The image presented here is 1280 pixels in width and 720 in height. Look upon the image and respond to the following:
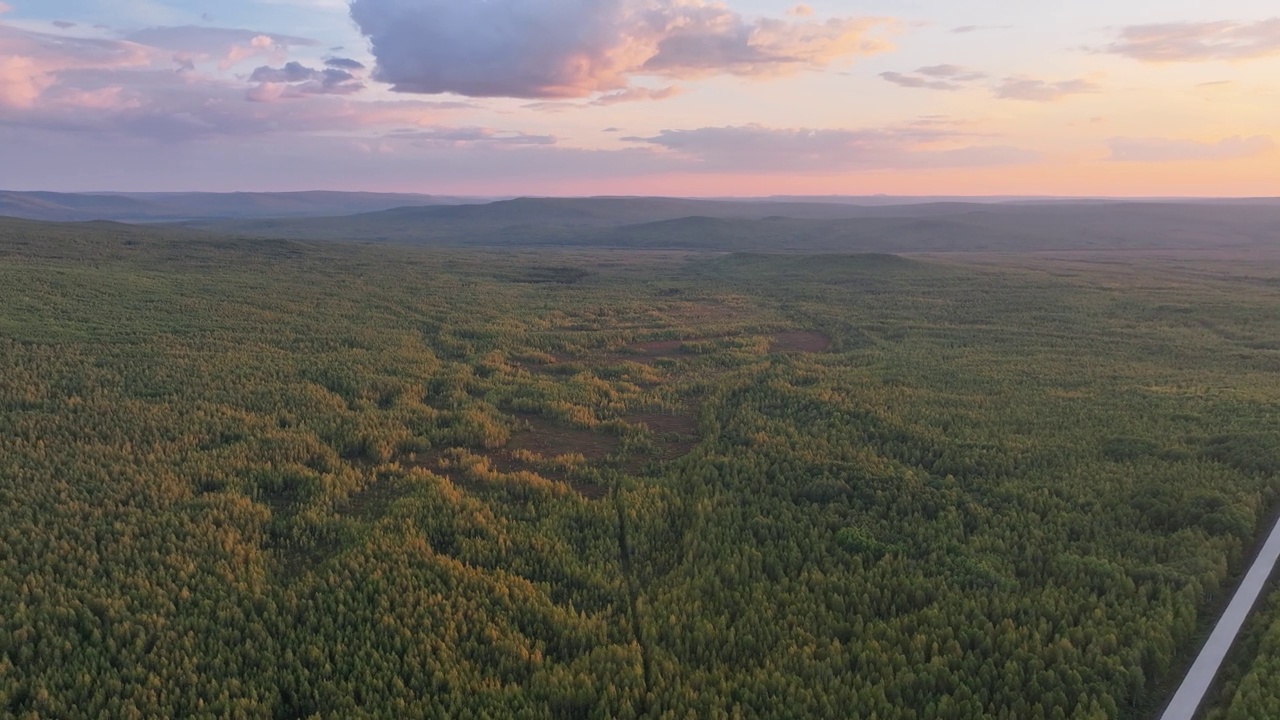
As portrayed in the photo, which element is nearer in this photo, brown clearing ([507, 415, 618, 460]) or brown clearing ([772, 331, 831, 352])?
brown clearing ([507, 415, 618, 460])

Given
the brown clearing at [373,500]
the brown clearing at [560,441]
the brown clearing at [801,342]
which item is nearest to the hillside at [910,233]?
the brown clearing at [801,342]

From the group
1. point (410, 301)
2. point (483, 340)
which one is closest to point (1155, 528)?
point (483, 340)

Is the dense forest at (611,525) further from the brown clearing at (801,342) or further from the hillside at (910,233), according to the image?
the hillside at (910,233)

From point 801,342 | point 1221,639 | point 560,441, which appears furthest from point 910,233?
point 1221,639

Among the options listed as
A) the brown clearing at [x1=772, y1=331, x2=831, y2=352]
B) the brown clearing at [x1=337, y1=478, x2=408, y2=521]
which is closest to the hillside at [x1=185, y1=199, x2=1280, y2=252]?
the brown clearing at [x1=772, y1=331, x2=831, y2=352]

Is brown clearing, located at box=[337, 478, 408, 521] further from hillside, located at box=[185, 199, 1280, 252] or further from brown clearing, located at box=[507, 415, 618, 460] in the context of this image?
hillside, located at box=[185, 199, 1280, 252]

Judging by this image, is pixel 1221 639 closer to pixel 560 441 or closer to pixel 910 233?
pixel 560 441
